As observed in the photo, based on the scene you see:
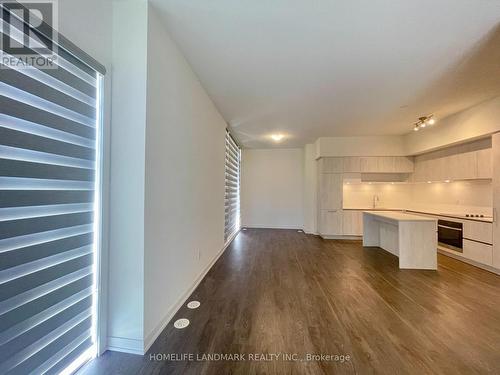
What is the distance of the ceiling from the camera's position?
1826 millimetres

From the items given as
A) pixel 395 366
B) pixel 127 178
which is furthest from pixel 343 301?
pixel 127 178

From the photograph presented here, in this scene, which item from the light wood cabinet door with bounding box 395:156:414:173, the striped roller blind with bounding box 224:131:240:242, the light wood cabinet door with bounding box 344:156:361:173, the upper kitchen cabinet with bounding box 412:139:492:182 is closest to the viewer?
the upper kitchen cabinet with bounding box 412:139:492:182

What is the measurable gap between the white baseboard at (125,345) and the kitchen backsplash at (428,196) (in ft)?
19.0

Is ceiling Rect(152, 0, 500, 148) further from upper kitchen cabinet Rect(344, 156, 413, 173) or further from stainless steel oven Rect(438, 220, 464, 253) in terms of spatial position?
stainless steel oven Rect(438, 220, 464, 253)

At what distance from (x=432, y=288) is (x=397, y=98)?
282 cm

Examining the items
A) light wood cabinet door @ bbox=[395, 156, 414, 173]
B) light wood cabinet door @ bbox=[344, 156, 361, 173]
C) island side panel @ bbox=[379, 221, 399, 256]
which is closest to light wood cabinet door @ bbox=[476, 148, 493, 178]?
island side panel @ bbox=[379, 221, 399, 256]

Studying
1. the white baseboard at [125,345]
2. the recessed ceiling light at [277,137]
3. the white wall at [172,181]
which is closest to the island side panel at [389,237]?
the recessed ceiling light at [277,137]

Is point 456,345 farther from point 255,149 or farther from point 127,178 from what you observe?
point 255,149

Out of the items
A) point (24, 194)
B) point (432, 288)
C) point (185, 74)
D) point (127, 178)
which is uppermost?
point (185, 74)

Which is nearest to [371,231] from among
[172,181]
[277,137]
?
[277,137]

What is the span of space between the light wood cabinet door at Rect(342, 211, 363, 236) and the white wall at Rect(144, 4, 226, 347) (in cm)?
402

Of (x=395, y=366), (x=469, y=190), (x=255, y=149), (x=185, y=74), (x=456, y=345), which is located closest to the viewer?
(x=395, y=366)

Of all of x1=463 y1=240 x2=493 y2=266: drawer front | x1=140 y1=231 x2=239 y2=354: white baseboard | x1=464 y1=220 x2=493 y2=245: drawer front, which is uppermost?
x1=464 y1=220 x2=493 y2=245: drawer front

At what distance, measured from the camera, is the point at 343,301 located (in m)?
2.61
